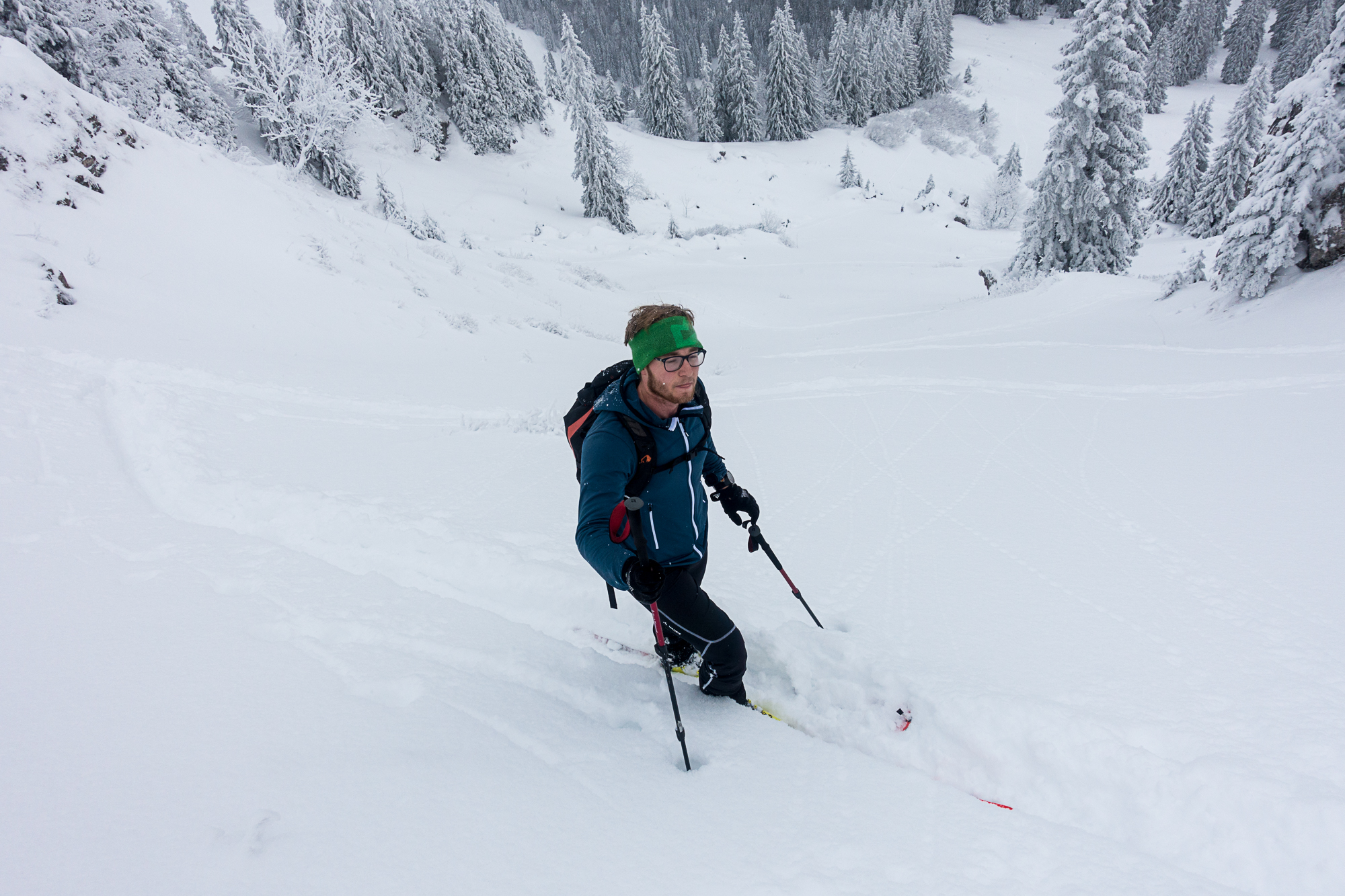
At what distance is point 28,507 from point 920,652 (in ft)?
19.4

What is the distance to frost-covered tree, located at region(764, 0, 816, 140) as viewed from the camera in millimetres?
52156

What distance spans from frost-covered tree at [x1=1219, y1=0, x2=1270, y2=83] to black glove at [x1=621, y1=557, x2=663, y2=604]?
3523 inches

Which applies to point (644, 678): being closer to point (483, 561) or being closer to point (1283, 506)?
point (483, 561)

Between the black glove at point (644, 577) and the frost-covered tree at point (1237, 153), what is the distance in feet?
122

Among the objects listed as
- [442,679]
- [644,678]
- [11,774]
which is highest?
[11,774]

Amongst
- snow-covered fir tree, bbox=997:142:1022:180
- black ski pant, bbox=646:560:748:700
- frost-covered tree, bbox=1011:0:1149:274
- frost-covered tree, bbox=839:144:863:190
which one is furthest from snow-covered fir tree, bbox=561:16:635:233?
black ski pant, bbox=646:560:748:700

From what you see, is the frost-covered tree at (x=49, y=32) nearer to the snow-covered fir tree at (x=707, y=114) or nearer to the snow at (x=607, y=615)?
the snow at (x=607, y=615)

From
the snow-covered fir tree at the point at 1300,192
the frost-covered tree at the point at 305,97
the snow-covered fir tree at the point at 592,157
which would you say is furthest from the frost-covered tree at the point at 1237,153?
the frost-covered tree at the point at 305,97

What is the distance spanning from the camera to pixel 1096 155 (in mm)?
18781

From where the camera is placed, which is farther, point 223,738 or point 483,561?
point 483,561

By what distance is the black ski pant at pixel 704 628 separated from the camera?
257 cm

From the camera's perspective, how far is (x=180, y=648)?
108 inches

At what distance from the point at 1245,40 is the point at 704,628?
92.2m

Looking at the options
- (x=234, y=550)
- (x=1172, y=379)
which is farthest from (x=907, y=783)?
(x=1172, y=379)
